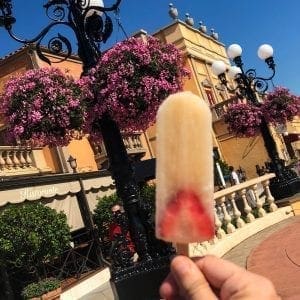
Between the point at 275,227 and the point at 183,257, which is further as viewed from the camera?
the point at 275,227

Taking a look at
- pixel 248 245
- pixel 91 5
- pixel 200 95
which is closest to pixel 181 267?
pixel 91 5

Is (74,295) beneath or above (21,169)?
beneath

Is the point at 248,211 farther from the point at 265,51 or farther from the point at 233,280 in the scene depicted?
the point at 233,280

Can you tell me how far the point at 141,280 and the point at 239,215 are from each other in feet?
17.8

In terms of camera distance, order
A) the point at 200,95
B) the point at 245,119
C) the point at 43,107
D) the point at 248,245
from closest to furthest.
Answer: the point at 43,107 < the point at 248,245 < the point at 245,119 < the point at 200,95

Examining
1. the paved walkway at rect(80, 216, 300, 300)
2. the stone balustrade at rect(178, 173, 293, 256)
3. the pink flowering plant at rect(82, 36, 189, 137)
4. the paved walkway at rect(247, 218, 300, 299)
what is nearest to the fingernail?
the pink flowering plant at rect(82, 36, 189, 137)

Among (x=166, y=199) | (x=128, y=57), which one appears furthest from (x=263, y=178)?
(x=166, y=199)

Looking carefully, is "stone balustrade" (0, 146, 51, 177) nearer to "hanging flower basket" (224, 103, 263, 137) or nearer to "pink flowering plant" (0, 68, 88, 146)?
"hanging flower basket" (224, 103, 263, 137)

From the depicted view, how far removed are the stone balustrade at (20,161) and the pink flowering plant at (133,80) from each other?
38.9 ft

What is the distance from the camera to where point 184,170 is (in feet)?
5.49

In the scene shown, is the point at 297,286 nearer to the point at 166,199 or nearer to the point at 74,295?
the point at 166,199

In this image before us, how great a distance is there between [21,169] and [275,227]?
1045cm

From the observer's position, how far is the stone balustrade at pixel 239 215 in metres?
10.4

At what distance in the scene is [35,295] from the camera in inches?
433
